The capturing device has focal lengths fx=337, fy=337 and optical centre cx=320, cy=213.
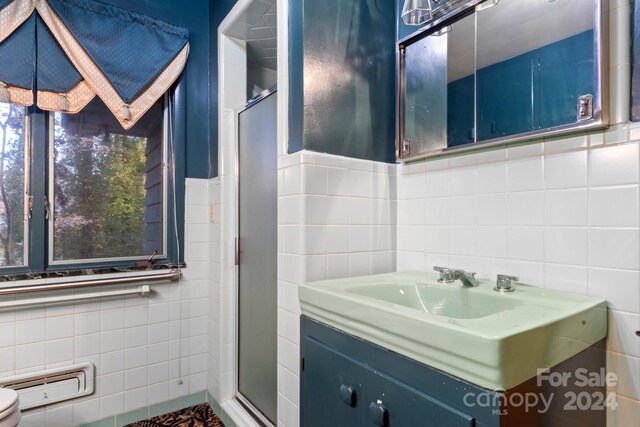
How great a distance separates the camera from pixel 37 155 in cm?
171

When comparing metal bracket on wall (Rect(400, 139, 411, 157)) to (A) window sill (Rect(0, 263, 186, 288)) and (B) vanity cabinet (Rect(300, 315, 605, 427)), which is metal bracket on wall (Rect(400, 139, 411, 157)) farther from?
(A) window sill (Rect(0, 263, 186, 288))

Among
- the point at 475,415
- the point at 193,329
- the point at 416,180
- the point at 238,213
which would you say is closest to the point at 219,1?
the point at 238,213

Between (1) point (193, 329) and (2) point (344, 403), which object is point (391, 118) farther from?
(1) point (193, 329)

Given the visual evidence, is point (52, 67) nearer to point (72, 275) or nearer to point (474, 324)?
point (72, 275)

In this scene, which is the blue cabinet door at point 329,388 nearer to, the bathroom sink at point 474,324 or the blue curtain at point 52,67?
the bathroom sink at point 474,324

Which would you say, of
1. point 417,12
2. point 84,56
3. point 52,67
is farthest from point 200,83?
point 417,12

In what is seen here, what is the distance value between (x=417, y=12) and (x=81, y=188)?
1.86 m

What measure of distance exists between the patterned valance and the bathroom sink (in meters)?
1.58

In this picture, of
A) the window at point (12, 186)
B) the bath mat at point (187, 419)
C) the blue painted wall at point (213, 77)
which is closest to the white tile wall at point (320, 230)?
the bath mat at point (187, 419)

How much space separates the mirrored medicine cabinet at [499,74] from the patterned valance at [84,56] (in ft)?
4.54

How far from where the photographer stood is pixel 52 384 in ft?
5.42

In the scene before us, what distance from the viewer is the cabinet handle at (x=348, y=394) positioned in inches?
32.4

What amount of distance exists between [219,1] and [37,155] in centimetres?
131

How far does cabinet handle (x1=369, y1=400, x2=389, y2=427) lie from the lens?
2.43 feet
